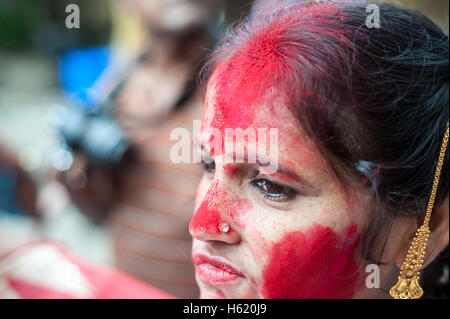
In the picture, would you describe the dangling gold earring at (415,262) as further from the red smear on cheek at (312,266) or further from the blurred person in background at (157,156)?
the blurred person in background at (157,156)

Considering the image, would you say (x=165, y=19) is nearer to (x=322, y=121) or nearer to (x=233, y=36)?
(x=233, y=36)

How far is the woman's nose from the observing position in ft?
1.72

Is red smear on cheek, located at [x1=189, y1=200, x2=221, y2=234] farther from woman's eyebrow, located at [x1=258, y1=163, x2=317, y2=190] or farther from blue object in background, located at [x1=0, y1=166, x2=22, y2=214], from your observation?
blue object in background, located at [x1=0, y1=166, x2=22, y2=214]

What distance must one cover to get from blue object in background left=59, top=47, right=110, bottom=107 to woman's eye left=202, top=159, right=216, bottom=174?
139 centimetres

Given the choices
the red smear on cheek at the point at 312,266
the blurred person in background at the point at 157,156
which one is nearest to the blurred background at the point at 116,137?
the blurred person in background at the point at 157,156

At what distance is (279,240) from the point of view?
520 millimetres

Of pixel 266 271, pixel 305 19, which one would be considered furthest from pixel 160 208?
pixel 305 19

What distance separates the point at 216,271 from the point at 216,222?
0.23 ft

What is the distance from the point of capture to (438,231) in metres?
0.58

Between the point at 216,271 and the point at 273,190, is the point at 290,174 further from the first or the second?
the point at 216,271

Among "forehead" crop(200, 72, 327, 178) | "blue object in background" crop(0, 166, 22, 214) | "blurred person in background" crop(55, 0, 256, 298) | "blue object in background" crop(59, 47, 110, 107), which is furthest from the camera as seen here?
"blue object in background" crop(59, 47, 110, 107)

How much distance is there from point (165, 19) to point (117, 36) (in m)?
1.17

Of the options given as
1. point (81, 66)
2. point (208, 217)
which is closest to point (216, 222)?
point (208, 217)

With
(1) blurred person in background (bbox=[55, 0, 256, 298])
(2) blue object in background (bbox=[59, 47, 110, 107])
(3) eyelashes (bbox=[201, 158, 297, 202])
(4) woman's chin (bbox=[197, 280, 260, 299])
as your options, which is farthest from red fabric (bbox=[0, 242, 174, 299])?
(2) blue object in background (bbox=[59, 47, 110, 107])
